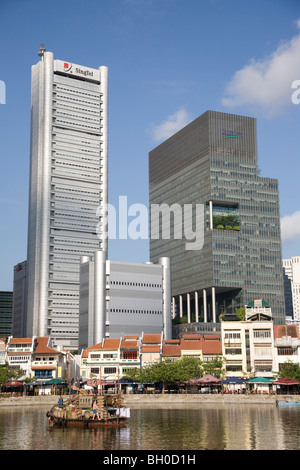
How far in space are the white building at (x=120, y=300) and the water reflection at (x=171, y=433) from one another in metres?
92.5

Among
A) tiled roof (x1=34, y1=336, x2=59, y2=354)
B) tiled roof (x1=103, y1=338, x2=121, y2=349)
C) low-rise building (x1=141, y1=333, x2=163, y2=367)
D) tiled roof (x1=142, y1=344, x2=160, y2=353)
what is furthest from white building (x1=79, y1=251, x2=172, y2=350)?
tiled roof (x1=142, y1=344, x2=160, y2=353)

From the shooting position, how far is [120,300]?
18125 cm

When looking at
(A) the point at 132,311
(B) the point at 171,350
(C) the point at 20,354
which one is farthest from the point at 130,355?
(A) the point at 132,311


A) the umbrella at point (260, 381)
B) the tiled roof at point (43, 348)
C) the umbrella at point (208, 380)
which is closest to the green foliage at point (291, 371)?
the umbrella at point (260, 381)

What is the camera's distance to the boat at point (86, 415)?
69.5m

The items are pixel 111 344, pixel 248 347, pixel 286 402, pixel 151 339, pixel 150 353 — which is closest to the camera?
pixel 286 402

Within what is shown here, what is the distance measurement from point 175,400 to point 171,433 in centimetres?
5002

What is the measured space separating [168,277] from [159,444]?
455 ft

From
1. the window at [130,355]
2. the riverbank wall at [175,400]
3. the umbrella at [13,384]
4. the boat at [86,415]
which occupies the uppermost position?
the window at [130,355]

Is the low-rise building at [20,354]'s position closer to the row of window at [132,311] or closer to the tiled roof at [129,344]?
the tiled roof at [129,344]

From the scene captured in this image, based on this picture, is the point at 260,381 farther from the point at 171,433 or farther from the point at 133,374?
the point at 171,433

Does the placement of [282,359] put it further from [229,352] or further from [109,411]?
[109,411]

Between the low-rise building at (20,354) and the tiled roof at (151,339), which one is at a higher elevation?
the tiled roof at (151,339)

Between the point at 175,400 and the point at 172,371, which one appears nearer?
the point at 175,400
